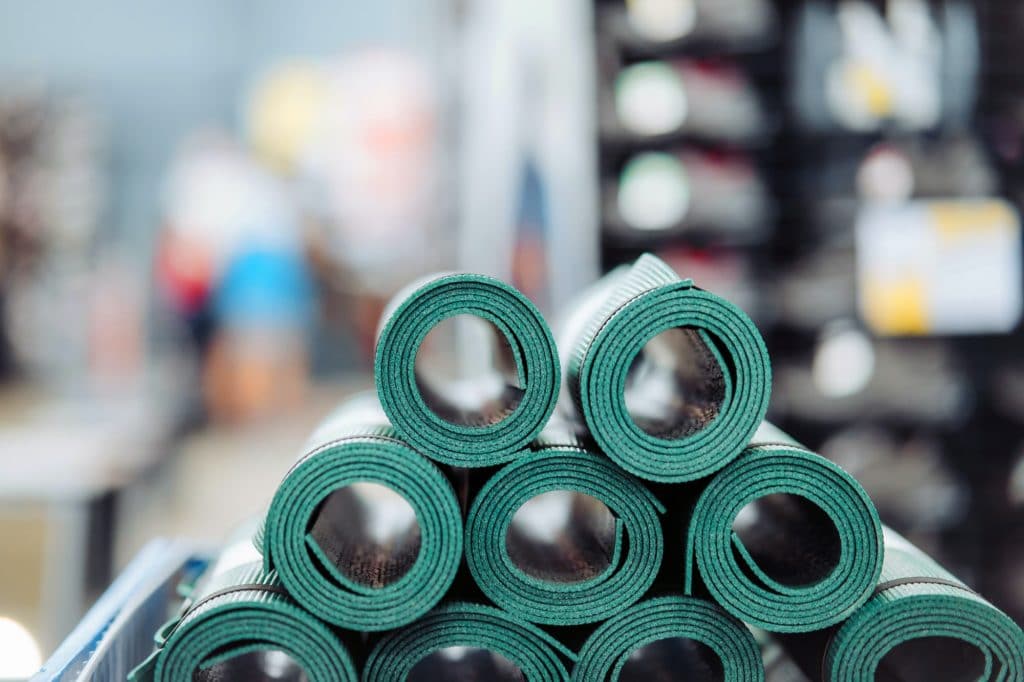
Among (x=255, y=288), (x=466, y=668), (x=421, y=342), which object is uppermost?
(x=421, y=342)

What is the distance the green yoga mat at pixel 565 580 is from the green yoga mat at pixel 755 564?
7cm

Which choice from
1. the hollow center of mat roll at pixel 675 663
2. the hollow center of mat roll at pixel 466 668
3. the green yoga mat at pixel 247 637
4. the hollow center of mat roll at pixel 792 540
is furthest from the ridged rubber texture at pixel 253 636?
the hollow center of mat roll at pixel 792 540

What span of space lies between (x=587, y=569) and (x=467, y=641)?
0.63 feet

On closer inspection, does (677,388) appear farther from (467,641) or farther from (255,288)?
(255,288)

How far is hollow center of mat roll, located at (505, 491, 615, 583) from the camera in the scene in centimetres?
132

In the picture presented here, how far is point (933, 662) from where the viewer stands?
4.46ft

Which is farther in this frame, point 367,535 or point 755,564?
point 367,535

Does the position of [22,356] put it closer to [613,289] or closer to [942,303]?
[942,303]

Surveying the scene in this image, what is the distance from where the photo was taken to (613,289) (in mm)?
1460

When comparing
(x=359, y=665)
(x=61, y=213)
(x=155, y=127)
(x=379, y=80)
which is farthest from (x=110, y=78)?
(x=359, y=665)

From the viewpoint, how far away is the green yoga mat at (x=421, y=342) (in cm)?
123

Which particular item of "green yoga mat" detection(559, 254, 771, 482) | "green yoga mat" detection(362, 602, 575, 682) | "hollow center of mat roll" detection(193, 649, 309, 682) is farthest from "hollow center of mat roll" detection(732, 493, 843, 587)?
"hollow center of mat roll" detection(193, 649, 309, 682)

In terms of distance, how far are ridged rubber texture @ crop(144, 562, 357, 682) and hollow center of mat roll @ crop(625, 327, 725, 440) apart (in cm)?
50

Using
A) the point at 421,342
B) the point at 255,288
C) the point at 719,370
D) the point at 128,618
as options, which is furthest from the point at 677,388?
the point at 255,288
